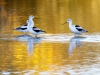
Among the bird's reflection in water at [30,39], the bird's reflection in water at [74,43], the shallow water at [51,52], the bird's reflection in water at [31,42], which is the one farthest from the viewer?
the bird's reflection in water at [30,39]

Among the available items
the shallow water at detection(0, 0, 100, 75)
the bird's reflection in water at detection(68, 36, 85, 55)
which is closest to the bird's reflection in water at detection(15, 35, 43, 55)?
the shallow water at detection(0, 0, 100, 75)

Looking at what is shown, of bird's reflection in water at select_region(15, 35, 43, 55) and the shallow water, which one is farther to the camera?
bird's reflection in water at select_region(15, 35, 43, 55)

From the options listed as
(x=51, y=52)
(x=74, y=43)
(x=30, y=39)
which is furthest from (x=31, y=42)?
(x=51, y=52)

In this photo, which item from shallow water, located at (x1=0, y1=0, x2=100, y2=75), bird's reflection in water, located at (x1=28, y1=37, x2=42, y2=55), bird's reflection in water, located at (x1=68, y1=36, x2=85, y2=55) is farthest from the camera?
bird's reflection in water, located at (x1=68, y1=36, x2=85, y2=55)

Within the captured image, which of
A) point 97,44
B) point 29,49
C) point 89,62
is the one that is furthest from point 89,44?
point 89,62

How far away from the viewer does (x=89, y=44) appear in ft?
52.7

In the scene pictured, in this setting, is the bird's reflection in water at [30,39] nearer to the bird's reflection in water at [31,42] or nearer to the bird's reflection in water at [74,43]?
the bird's reflection in water at [31,42]

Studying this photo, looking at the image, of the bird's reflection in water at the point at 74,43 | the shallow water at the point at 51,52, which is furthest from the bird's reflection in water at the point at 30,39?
the bird's reflection in water at the point at 74,43

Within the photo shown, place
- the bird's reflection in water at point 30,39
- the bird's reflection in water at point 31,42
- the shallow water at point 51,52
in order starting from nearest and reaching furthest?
the shallow water at point 51,52 → the bird's reflection in water at point 31,42 → the bird's reflection in water at point 30,39

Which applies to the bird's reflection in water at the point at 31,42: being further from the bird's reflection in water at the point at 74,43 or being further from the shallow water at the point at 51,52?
the bird's reflection in water at the point at 74,43

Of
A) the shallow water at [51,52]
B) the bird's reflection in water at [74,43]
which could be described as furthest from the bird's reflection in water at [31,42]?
the bird's reflection in water at [74,43]

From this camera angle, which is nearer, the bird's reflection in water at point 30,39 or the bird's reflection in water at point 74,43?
the bird's reflection in water at point 74,43

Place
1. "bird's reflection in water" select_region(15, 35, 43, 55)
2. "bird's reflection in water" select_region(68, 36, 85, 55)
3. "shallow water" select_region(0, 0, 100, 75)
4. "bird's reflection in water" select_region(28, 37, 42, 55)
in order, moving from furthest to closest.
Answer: "bird's reflection in water" select_region(15, 35, 43, 55) < "bird's reflection in water" select_region(68, 36, 85, 55) < "bird's reflection in water" select_region(28, 37, 42, 55) < "shallow water" select_region(0, 0, 100, 75)

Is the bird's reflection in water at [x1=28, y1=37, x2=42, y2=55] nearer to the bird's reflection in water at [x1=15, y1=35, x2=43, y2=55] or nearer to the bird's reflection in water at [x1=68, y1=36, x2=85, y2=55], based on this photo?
the bird's reflection in water at [x1=15, y1=35, x2=43, y2=55]
